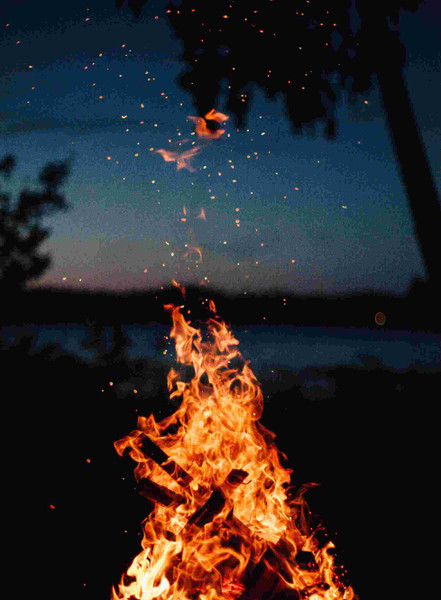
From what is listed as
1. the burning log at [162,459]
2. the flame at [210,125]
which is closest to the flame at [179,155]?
the flame at [210,125]

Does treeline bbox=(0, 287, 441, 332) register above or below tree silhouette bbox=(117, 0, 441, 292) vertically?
below

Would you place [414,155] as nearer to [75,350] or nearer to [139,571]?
[139,571]

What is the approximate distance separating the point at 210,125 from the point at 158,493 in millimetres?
2686

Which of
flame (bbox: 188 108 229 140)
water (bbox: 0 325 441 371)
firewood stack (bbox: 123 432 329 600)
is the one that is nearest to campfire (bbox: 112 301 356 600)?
firewood stack (bbox: 123 432 329 600)

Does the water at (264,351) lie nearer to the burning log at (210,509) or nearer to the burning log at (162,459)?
the burning log at (162,459)

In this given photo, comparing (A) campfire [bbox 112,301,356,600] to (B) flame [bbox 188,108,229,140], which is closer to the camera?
(A) campfire [bbox 112,301,356,600]

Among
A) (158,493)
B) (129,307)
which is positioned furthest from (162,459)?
(129,307)

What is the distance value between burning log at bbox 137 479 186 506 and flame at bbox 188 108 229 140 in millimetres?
2579

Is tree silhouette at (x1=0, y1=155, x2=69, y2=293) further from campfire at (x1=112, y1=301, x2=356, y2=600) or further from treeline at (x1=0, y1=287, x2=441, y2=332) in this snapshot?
campfire at (x1=112, y1=301, x2=356, y2=600)

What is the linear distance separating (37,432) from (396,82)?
614 cm

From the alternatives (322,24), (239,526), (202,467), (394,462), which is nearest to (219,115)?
(322,24)

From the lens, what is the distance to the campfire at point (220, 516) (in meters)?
2.58

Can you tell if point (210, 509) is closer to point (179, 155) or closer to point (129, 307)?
A: point (179, 155)

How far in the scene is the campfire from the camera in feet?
8.46
